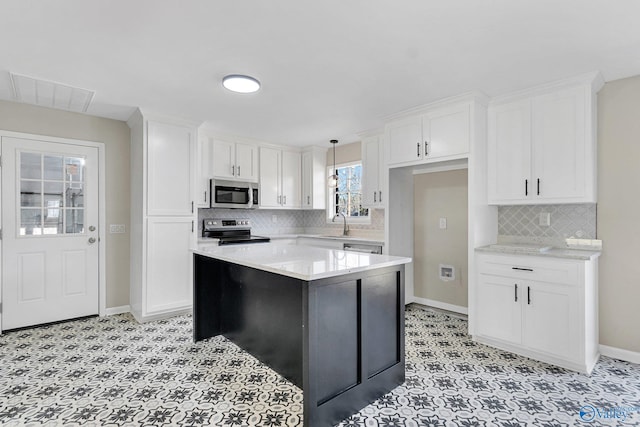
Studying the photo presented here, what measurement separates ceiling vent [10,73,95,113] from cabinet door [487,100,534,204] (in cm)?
395

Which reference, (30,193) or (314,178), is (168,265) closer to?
(30,193)

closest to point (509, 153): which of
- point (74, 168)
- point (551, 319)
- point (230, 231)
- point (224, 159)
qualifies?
point (551, 319)

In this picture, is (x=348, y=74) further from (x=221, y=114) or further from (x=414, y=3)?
(x=221, y=114)

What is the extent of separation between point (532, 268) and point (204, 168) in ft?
13.2

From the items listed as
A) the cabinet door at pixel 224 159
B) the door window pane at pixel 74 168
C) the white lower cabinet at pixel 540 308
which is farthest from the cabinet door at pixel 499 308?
the door window pane at pixel 74 168

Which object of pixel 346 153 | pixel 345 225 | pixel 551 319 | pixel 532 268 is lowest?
pixel 551 319

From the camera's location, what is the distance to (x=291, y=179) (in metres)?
5.65

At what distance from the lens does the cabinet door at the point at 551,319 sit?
2.60 m

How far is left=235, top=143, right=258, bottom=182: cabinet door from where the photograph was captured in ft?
16.2

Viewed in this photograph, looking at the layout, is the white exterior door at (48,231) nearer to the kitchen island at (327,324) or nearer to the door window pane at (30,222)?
the door window pane at (30,222)

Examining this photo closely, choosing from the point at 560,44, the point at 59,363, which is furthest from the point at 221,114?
the point at 560,44

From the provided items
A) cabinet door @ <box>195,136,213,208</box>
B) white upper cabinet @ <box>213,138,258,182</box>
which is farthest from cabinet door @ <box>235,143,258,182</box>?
cabinet door @ <box>195,136,213,208</box>

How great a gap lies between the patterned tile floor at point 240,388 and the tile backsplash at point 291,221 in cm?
217

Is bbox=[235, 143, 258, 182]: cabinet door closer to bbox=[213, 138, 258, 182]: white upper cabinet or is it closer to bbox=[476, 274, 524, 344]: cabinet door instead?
bbox=[213, 138, 258, 182]: white upper cabinet
